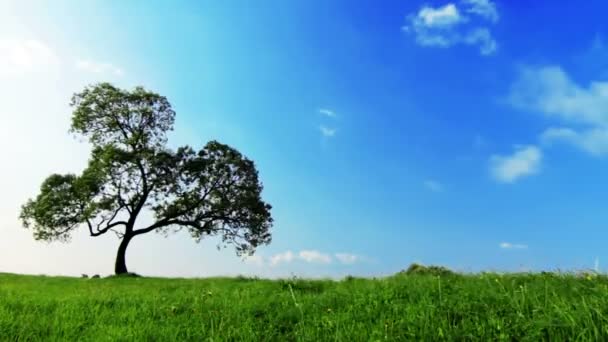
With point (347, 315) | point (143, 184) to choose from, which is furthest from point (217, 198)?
point (347, 315)

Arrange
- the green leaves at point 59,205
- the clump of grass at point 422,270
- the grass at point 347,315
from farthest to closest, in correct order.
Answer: the green leaves at point 59,205 → the clump of grass at point 422,270 → the grass at point 347,315

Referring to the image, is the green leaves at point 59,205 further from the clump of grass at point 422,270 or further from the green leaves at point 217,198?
the clump of grass at point 422,270

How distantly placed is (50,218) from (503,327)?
113 feet

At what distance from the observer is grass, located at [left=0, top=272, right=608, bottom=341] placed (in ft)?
22.1

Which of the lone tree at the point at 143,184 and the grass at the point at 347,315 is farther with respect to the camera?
the lone tree at the point at 143,184

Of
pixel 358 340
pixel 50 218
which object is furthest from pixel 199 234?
pixel 358 340

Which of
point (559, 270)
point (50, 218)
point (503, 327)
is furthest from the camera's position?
point (50, 218)

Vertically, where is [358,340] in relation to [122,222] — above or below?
below

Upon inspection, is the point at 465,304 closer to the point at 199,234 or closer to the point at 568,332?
the point at 568,332

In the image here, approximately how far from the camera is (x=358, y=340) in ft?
23.4

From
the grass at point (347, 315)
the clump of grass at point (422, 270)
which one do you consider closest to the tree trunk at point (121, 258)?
the clump of grass at point (422, 270)

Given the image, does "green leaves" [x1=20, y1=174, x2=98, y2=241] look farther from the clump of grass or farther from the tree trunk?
the clump of grass

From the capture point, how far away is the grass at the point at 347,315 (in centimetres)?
675

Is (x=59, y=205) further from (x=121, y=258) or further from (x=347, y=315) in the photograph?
(x=347, y=315)
